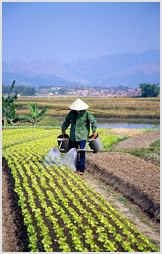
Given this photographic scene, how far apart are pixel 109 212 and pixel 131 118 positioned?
131 feet

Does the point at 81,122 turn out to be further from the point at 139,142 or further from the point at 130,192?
the point at 139,142

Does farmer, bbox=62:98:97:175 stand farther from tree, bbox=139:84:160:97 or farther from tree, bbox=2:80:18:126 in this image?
tree, bbox=139:84:160:97

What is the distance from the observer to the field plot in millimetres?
5391

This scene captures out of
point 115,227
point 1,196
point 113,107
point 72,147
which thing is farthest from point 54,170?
point 113,107

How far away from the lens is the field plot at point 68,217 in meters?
5.39

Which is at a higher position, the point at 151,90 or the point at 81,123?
the point at 151,90

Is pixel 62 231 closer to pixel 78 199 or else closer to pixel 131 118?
pixel 78 199

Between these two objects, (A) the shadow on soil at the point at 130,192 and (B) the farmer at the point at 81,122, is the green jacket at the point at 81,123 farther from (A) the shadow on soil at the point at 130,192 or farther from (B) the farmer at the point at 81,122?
(A) the shadow on soil at the point at 130,192

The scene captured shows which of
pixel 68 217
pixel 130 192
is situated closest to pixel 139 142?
pixel 130 192

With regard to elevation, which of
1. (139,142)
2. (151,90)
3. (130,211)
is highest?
(151,90)

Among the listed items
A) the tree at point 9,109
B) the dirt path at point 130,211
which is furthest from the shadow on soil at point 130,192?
the tree at point 9,109

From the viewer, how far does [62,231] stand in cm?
589

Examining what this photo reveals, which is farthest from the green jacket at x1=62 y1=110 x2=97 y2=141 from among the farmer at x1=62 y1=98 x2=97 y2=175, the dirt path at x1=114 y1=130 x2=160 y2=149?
the dirt path at x1=114 y1=130 x2=160 y2=149

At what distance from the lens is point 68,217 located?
645cm
